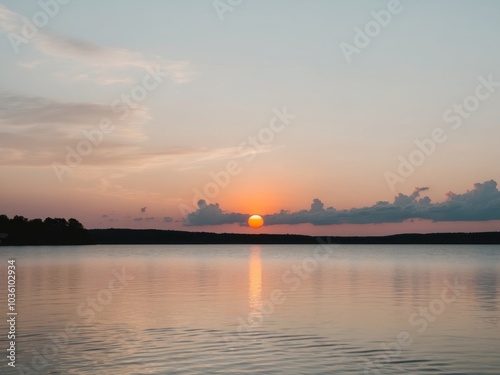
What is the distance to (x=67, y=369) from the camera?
2964 cm

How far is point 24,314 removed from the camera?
4953 cm

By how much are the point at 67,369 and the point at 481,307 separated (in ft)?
124

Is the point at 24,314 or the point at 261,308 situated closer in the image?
the point at 24,314

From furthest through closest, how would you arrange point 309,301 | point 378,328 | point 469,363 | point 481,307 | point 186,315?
1. point 309,301
2. point 481,307
3. point 186,315
4. point 378,328
5. point 469,363

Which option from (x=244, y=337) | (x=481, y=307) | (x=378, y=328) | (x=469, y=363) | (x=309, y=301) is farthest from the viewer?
(x=309, y=301)

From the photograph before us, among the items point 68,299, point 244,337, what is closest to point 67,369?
point 244,337

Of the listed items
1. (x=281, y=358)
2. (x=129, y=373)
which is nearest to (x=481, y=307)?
(x=281, y=358)

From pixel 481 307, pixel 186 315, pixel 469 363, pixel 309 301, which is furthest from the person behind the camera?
pixel 309 301

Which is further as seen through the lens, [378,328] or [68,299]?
[68,299]

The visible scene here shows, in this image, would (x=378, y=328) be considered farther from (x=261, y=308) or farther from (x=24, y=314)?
(x=24, y=314)

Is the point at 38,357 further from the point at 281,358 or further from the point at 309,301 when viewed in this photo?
the point at 309,301

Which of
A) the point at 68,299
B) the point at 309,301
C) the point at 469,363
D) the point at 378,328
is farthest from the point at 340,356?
the point at 68,299

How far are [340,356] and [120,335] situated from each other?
13.9 metres

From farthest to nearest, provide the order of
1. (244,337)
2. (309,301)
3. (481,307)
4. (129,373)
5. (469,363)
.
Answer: (309,301) → (481,307) → (244,337) → (469,363) → (129,373)
